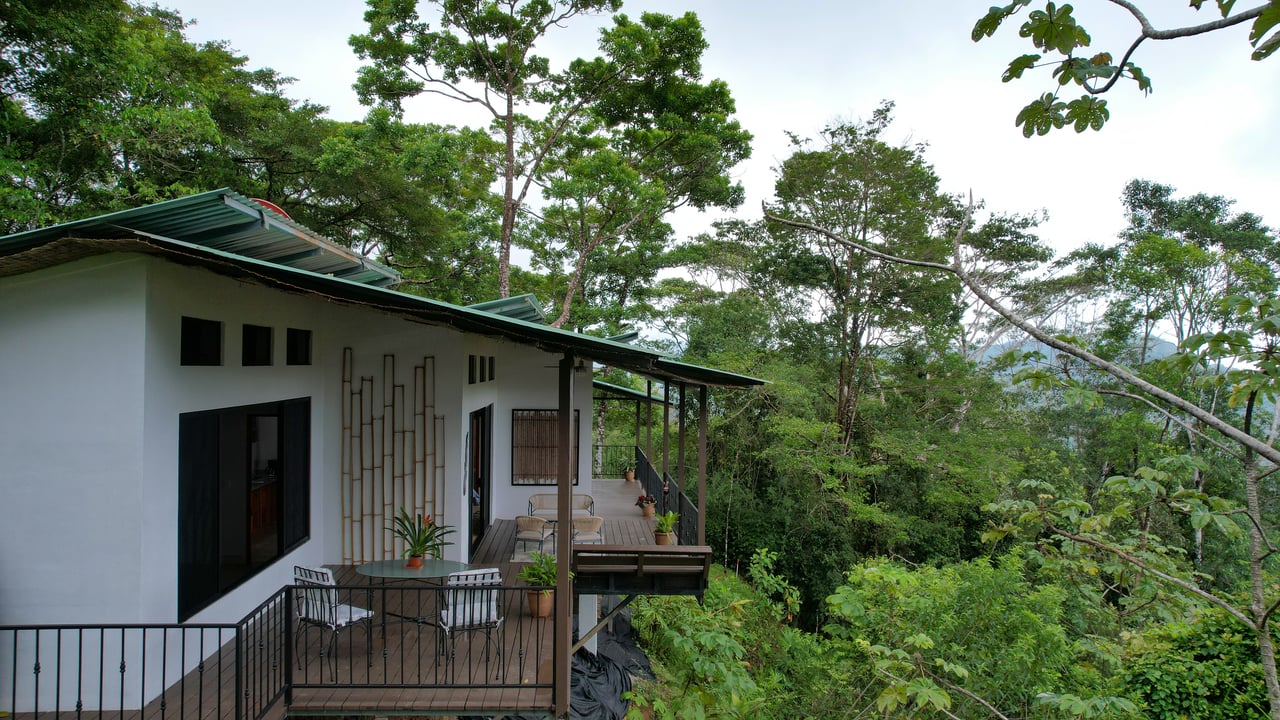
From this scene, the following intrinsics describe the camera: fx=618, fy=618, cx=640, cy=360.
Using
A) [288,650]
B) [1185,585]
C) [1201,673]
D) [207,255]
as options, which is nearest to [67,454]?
[207,255]

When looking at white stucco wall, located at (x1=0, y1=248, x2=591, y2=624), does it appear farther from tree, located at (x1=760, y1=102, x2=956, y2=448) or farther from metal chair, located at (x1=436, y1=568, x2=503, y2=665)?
tree, located at (x1=760, y1=102, x2=956, y2=448)

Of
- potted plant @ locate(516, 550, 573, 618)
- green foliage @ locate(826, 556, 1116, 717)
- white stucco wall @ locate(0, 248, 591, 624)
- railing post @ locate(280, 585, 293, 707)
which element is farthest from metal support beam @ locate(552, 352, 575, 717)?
green foliage @ locate(826, 556, 1116, 717)

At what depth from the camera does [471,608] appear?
16.1 feet

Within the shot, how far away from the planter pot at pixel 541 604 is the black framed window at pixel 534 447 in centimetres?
413

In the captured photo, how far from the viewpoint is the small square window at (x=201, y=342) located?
4.45 meters

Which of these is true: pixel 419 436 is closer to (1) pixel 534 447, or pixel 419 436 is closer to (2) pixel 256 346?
(2) pixel 256 346

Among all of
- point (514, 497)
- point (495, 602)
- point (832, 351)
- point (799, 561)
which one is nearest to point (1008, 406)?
point (832, 351)

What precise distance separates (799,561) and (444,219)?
12713 mm

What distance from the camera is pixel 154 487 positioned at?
159 inches

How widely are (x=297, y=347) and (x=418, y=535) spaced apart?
89.7 inches

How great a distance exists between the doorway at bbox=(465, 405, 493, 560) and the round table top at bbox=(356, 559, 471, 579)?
86.5 inches

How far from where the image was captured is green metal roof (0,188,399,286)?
11.6ft

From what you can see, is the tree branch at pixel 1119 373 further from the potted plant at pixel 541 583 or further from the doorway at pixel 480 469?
the doorway at pixel 480 469

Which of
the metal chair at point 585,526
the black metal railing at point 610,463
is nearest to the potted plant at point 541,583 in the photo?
the metal chair at point 585,526
